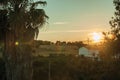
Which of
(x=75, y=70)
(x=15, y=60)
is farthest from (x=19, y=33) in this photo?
(x=75, y=70)

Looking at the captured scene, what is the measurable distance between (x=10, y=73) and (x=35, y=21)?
13.7ft

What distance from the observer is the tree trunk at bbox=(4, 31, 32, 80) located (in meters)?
26.6

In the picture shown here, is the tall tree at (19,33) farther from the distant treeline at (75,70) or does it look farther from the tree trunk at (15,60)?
the distant treeline at (75,70)

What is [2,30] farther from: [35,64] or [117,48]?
[117,48]

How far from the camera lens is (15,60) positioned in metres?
26.6

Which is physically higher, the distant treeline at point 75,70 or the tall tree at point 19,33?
the tall tree at point 19,33

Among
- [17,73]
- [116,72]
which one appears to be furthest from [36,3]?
[116,72]

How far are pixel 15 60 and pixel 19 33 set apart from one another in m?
1.97

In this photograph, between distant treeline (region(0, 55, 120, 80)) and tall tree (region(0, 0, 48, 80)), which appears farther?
distant treeline (region(0, 55, 120, 80))

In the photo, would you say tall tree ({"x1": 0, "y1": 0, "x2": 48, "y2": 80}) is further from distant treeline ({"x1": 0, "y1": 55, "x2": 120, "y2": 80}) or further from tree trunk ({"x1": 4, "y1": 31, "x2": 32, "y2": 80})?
distant treeline ({"x1": 0, "y1": 55, "x2": 120, "y2": 80})

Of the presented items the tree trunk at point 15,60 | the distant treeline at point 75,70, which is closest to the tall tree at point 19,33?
the tree trunk at point 15,60

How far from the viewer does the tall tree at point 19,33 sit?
2638 centimetres

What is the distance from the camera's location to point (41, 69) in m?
31.1

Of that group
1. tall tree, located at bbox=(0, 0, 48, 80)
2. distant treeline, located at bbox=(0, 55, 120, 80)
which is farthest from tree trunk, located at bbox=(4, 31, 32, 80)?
distant treeline, located at bbox=(0, 55, 120, 80)
